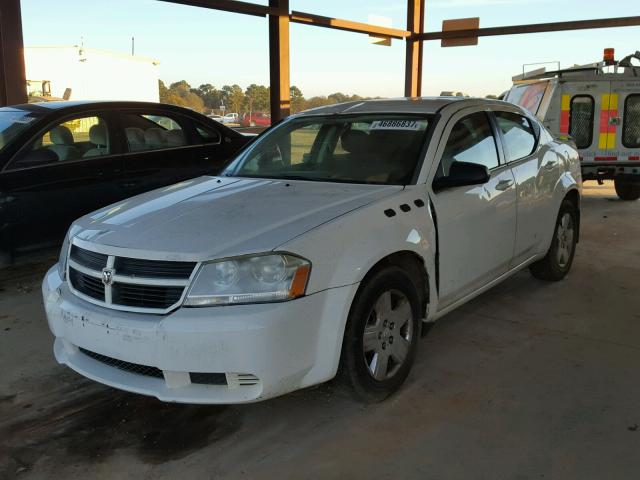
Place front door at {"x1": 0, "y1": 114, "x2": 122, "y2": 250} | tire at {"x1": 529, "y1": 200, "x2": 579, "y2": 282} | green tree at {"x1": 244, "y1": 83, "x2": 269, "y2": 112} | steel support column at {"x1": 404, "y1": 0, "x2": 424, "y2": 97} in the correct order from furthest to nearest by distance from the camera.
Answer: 1. green tree at {"x1": 244, "y1": 83, "x2": 269, "y2": 112}
2. steel support column at {"x1": 404, "y1": 0, "x2": 424, "y2": 97}
3. tire at {"x1": 529, "y1": 200, "x2": 579, "y2": 282}
4. front door at {"x1": 0, "y1": 114, "x2": 122, "y2": 250}

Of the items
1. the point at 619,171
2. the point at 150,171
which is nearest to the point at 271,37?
the point at 150,171

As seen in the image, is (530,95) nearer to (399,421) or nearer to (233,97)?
(399,421)

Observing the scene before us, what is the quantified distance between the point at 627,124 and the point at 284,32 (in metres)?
5.81

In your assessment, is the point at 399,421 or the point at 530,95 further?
the point at 530,95

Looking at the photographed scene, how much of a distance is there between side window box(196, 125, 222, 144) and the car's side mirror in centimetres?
358

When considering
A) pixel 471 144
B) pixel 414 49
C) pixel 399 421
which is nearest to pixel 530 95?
pixel 414 49

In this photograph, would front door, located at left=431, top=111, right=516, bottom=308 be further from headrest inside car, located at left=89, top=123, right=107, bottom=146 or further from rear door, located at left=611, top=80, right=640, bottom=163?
rear door, located at left=611, top=80, right=640, bottom=163

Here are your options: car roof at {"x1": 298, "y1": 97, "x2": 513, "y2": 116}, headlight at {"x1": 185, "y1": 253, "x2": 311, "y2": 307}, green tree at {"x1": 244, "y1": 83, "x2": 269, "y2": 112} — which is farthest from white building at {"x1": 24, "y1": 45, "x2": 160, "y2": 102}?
headlight at {"x1": 185, "y1": 253, "x2": 311, "y2": 307}

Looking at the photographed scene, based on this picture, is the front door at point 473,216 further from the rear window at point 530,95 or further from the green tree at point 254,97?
the green tree at point 254,97

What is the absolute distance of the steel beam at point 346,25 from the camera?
10.3 metres

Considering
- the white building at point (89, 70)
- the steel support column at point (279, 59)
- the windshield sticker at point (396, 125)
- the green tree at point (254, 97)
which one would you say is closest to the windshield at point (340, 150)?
the windshield sticker at point (396, 125)

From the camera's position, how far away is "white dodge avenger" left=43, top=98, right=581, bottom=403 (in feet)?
8.75

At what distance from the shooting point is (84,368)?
299 centimetres

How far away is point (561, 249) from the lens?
5402 mm
